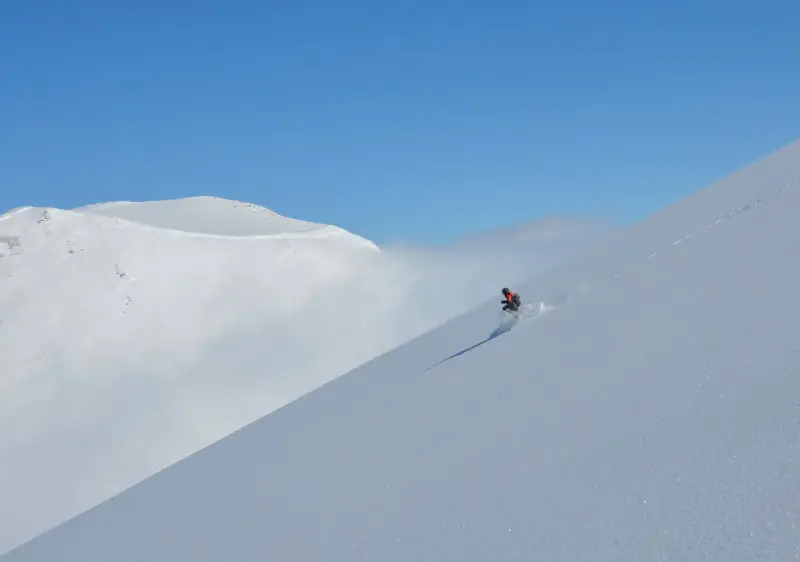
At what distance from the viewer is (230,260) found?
→ 66.7 metres

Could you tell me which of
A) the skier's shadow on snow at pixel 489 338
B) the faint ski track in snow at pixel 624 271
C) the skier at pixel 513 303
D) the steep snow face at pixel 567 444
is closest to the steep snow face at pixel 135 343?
the steep snow face at pixel 567 444

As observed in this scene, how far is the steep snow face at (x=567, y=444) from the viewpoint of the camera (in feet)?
14.8

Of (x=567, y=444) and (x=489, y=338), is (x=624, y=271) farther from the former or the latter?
(x=567, y=444)

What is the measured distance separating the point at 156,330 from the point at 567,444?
2181 inches

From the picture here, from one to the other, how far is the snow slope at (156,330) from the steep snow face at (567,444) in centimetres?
3211

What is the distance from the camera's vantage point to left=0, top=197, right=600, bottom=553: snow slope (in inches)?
1761

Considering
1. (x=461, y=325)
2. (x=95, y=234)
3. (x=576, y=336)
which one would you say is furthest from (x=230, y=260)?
(x=576, y=336)

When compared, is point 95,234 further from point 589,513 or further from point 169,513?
point 589,513

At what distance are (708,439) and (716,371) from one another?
1223mm

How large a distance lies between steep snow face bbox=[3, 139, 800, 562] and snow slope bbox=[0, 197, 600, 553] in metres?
32.1

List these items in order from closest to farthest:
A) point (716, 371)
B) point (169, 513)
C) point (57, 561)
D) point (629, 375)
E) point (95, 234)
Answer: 1. point (716, 371)
2. point (629, 375)
3. point (169, 513)
4. point (57, 561)
5. point (95, 234)

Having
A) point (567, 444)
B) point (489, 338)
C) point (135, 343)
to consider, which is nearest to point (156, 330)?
point (135, 343)

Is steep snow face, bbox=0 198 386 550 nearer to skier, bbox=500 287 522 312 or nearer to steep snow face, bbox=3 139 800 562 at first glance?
steep snow face, bbox=3 139 800 562

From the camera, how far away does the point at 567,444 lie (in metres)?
6.12
